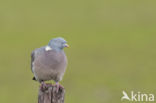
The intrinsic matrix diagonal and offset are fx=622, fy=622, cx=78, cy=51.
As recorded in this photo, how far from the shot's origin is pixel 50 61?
253 inches

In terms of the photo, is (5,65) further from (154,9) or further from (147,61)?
(154,9)

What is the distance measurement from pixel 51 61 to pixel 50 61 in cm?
1

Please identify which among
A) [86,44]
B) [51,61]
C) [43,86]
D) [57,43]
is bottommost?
[43,86]

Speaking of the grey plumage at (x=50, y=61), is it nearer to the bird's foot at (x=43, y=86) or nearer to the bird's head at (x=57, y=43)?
the bird's head at (x=57, y=43)

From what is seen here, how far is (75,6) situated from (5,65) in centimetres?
1137

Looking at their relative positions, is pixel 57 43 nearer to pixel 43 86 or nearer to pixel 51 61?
pixel 51 61

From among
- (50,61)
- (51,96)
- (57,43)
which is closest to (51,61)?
(50,61)

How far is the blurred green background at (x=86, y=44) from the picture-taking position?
12.9 metres

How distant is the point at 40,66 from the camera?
6.54 m

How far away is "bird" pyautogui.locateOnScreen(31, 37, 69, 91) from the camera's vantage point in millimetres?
6289

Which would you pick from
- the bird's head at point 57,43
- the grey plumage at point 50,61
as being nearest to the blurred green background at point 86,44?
the grey plumage at point 50,61

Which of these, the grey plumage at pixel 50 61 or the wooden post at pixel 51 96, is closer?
the wooden post at pixel 51 96

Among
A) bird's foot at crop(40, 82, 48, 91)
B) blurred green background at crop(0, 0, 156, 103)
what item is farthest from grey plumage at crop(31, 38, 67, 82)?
blurred green background at crop(0, 0, 156, 103)

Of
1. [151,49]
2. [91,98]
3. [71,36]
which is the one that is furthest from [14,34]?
[91,98]
